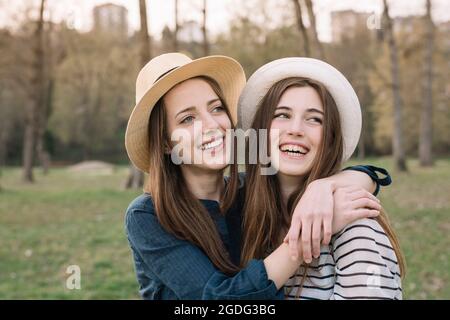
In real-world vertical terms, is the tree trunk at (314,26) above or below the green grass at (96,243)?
above

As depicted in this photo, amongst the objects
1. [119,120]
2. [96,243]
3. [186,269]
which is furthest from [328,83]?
[119,120]

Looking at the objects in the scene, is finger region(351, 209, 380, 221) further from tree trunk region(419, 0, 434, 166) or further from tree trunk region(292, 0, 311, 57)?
tree trunk region(419, 0, 434, 166)

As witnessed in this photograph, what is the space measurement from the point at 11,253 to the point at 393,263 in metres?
6.23

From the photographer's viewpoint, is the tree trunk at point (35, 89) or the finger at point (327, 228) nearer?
the finger at point (327, 228)

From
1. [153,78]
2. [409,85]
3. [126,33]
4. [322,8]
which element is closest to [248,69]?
[409,85]

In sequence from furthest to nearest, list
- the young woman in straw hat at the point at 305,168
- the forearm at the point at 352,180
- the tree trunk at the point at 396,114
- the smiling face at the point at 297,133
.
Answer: the tree trunk at the point at 396,114 < the smiling face at the point at 297,133 < the forearm at the point at 352,180 < the young woman in straw hat at the point at 305,168

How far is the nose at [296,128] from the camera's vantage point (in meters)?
1.94

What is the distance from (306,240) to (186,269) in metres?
0.43

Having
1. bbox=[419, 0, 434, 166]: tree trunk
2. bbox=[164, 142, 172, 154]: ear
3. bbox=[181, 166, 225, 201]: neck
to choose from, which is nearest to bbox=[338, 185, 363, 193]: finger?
bbox=[181, 166, 225, 201]: neck

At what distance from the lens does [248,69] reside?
24.9 m

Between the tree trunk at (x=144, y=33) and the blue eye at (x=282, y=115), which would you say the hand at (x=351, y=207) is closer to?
the blue eye at (x=282, y=115)

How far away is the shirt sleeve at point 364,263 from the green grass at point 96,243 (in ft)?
11.3

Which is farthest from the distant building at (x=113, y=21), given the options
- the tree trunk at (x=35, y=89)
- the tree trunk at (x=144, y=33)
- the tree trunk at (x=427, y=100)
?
the tree trunk at (x=144, y=33)
